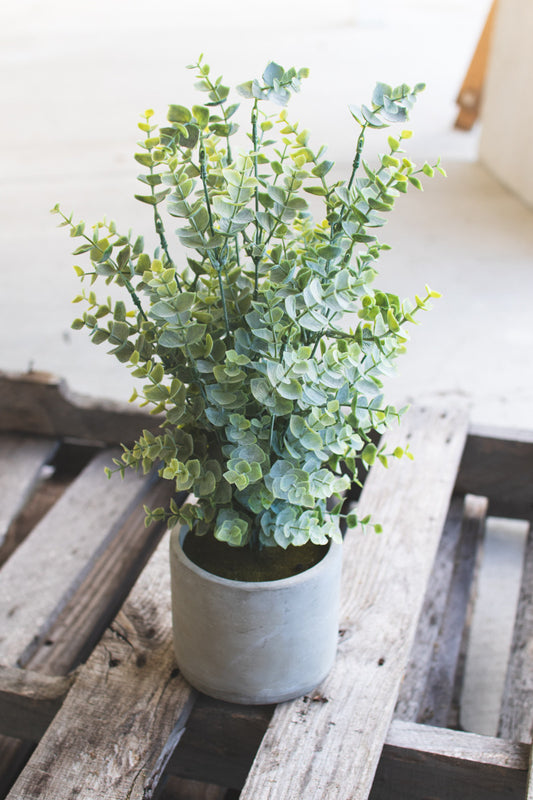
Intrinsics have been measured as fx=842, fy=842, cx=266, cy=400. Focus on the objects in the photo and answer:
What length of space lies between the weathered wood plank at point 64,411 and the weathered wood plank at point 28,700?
0.57 meters

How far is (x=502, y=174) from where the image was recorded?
3.60 metres

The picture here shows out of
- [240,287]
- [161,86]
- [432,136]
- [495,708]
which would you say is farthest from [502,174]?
[240,287]

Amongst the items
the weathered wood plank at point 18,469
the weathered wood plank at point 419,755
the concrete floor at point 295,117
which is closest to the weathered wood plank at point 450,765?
the weathered wood plank at point 419,755

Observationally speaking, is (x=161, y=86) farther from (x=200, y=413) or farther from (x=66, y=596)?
(x=200, y=413)

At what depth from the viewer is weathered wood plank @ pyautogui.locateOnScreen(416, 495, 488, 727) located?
1200mm

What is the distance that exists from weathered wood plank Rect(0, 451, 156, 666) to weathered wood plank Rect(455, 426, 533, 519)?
541 millimetres

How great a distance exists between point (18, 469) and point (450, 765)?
0.90 metres

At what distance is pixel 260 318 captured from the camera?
0.72 m

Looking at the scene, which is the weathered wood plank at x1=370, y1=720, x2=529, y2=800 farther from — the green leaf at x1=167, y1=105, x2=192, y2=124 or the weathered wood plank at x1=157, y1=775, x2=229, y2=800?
the green leaf at x1=167, y1=105, x2=192, y2=124

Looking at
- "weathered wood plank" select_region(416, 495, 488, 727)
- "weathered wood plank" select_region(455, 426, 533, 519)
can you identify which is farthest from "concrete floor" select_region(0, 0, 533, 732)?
"weathered wood plank" select_region(416, 495, 488, 727)

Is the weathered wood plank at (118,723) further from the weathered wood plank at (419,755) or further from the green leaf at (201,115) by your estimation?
the green leaf at (201,115)

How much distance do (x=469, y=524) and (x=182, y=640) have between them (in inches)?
33.1

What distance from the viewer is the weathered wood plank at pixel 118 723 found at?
2.44 feet

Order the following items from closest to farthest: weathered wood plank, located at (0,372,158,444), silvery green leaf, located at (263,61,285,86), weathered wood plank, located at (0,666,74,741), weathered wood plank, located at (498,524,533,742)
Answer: silvery green leaf, located at (263,61,285,86) → weathered wood plank, located at (0,666,74,741) → weathered wood plank, located at (498,524,533,742) → weathered wood plank, located at (0,372,158,444)
